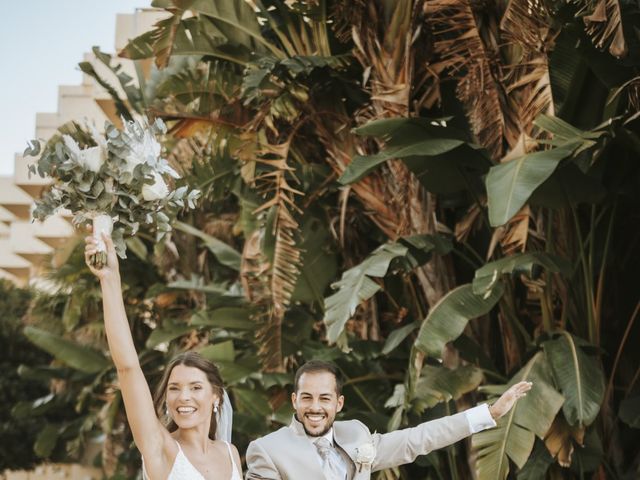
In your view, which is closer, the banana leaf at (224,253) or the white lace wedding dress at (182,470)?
the white lace wedding dress at (182,470)

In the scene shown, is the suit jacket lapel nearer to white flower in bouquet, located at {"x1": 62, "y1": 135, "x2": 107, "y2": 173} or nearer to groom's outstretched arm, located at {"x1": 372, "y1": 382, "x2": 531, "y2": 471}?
groom's outstretched arm, located at {"x1": 372, "y1": 382, "x2": 531, "y2": 471}

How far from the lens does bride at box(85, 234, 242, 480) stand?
3.82m

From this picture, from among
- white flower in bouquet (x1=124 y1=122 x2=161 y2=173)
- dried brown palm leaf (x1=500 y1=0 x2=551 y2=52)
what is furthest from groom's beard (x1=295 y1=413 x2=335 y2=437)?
dried brown palm leaf (x1=500 y1=0 x2=551 y2=52)

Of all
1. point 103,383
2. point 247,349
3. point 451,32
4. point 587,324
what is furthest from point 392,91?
point 103,383

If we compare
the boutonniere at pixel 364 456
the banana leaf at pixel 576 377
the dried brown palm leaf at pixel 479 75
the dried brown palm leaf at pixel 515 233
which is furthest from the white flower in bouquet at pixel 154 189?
the dried brown palm leaf at pixel 479 75

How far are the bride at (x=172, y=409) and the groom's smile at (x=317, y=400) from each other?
0.33 meters

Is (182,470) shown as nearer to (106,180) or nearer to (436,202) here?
(106,180)

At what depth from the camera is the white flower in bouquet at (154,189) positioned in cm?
414

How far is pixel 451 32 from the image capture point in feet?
36.8

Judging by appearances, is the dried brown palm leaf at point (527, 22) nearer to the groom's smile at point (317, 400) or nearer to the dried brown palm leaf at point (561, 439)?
the dried brown palm leaf at point (561, 439)

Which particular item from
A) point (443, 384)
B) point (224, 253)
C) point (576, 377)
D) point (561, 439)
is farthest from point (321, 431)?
point (224, 253)

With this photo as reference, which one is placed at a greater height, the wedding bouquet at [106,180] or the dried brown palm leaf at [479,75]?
the dried brown palm leaf at [479,75]

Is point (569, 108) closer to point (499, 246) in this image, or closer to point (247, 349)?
point (499, 246)

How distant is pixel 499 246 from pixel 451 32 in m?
2.20
